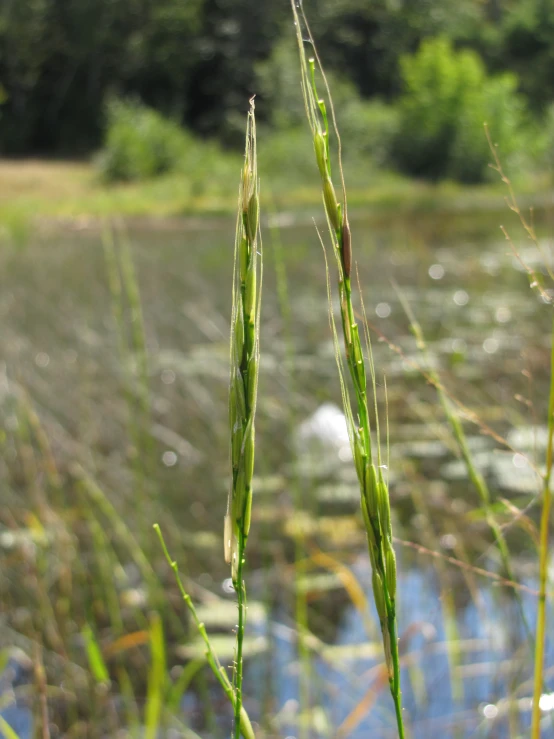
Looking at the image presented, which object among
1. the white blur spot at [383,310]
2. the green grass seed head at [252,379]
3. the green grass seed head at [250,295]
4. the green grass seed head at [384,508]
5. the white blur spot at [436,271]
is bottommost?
the white blur spot at [436,271]

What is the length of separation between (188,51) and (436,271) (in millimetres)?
15689

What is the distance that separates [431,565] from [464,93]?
43.7 ft

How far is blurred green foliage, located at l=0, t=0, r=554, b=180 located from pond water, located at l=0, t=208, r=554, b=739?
6.29 metres

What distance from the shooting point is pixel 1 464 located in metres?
2.00

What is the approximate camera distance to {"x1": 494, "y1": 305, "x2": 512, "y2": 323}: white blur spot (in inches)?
150

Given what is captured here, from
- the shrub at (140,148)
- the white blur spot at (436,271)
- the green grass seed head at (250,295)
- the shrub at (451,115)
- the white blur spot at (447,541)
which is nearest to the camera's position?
the green grass seed head at (250,295)

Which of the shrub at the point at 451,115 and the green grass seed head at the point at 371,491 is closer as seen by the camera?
the green grass seed head at the point at 371,491

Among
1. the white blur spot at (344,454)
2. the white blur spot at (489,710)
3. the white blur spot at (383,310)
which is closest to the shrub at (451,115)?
the white blur spot at (383,310)

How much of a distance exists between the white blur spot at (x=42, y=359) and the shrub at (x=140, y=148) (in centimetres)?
1145

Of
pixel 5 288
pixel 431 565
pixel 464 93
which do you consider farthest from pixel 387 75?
pixel 431 565

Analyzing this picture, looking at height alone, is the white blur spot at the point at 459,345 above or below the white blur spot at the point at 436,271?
above

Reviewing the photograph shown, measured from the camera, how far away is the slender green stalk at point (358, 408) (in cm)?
21

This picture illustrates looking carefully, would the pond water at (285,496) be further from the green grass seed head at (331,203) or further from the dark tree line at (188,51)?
the dark tree line at (188,51)

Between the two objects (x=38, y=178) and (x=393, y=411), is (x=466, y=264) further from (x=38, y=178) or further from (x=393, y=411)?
(x=38, y=178)
